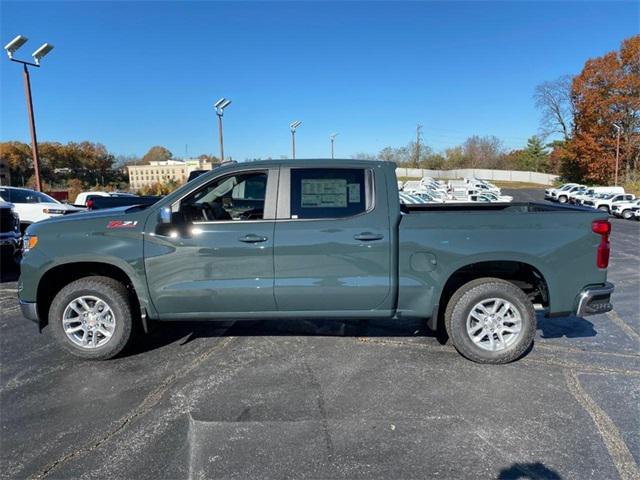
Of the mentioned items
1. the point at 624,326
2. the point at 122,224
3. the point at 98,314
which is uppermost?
the point at 122,224

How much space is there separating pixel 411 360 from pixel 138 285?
2.65 metres

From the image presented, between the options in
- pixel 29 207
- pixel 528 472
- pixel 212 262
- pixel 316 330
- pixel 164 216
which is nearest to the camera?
pixel 528 472

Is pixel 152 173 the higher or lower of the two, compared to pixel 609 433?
higher

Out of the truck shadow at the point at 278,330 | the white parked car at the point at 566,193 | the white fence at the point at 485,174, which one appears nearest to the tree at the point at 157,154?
the white fence at the point at 485,174

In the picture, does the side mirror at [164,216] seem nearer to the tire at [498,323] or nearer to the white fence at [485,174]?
the tire at [498,323]

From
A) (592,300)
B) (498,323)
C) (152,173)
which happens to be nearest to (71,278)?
(498,323)

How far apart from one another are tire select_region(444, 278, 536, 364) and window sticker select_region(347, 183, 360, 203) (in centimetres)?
128

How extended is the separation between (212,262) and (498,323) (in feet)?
8.76

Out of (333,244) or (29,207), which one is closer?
(333,244)

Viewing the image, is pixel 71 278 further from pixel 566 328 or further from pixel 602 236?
pixel 566 328

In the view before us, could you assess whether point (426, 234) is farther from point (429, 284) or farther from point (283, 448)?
point (283, 448)

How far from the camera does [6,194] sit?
40.5ft

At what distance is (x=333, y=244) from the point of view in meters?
3.79

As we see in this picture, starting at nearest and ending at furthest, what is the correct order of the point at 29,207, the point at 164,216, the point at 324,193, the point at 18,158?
the point at 164,216
the point at 324,193
the point at 29,207
the point at 18,158
